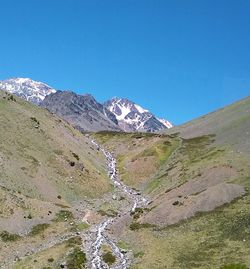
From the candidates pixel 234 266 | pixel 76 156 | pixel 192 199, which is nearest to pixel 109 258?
pixel 234 266

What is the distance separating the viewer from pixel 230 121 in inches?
7028

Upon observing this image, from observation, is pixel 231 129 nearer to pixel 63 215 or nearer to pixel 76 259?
pixel 63 215

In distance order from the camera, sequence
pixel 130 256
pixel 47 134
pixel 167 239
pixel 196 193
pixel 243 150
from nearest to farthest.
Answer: pixel 130 256, pixel 167 239, pixel 196 193, pixel 243 150, pixel 47 134

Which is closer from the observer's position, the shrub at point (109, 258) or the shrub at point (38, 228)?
the shrub at point (109, 258)

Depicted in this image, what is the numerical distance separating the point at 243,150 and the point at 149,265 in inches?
2674

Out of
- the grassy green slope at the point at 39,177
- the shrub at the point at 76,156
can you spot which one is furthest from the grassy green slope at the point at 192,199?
the shrub at the point at 76,156

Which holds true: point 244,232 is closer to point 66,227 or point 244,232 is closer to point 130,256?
point 130,256

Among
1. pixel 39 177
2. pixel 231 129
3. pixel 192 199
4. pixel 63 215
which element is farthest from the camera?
pixel 231 129

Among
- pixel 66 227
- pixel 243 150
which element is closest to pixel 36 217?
pixel 66 227

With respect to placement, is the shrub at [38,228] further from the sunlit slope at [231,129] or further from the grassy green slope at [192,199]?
the sunlit slope at [231,129]

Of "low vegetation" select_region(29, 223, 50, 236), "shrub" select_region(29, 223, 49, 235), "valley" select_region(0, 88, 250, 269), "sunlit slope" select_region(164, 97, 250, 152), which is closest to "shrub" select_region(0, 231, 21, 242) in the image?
"valley" select_region(0, 88, 250, 269)

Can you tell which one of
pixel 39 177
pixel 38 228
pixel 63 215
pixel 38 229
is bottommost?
pixel 38 229

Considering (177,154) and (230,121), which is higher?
(230,121)

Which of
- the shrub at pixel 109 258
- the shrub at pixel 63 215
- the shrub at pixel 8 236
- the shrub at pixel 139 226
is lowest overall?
the shrub at pixel 109 258
